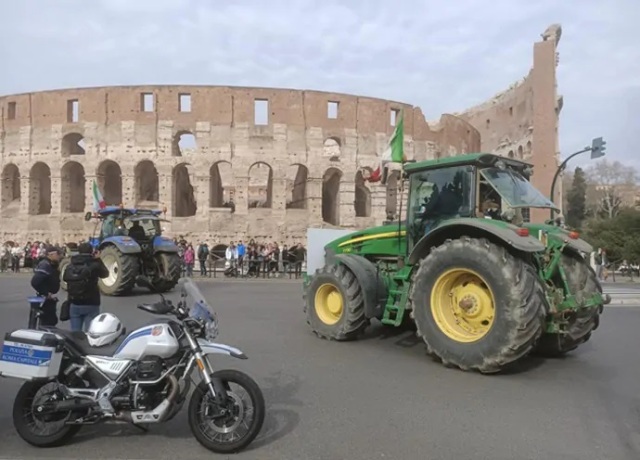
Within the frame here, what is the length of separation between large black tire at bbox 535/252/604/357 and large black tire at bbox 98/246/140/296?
35.8 feet

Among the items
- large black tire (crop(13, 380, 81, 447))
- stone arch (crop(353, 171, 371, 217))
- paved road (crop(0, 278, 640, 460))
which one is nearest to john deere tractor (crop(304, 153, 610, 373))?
paved road (crop(0, 278, 640, 460))

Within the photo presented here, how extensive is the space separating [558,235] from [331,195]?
32621 mm

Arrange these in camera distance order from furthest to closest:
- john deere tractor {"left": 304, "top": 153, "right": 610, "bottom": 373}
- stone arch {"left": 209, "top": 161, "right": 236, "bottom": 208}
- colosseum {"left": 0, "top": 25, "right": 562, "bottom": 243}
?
stone arch {"left": 209, "top": 161, "right": 236, "bottom": 208}, colosseum {"left": 0, "top": 25, "right": 562, "bottom": 243}, john deere tractor {"left": 304, "top": 153, "right": 610, "bottom": 373}

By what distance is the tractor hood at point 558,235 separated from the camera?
6.82m

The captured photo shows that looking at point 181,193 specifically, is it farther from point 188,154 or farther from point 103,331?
point 103,331

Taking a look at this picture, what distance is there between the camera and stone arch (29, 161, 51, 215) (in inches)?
1433

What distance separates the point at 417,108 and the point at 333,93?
6746mm

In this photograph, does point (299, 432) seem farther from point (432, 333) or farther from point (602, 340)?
point (602, 340)

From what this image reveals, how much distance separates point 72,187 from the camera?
3725cm

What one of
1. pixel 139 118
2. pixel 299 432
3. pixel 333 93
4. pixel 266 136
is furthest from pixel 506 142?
pixel 299 432

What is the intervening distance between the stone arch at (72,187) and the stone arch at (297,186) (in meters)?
13.9

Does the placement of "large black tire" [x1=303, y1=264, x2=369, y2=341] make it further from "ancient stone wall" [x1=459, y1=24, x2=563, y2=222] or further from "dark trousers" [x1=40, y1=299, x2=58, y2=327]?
"ancient stone wall" [x1=459, y1=24, x2=563, y2=222]

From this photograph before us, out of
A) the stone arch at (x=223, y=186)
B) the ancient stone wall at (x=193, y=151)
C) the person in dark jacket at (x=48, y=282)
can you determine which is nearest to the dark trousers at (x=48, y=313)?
the person in dark jacket at (x=48, y=282)

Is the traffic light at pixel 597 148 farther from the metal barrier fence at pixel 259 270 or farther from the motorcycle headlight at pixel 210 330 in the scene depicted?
the motorcycle headlight at pixel 210 330
